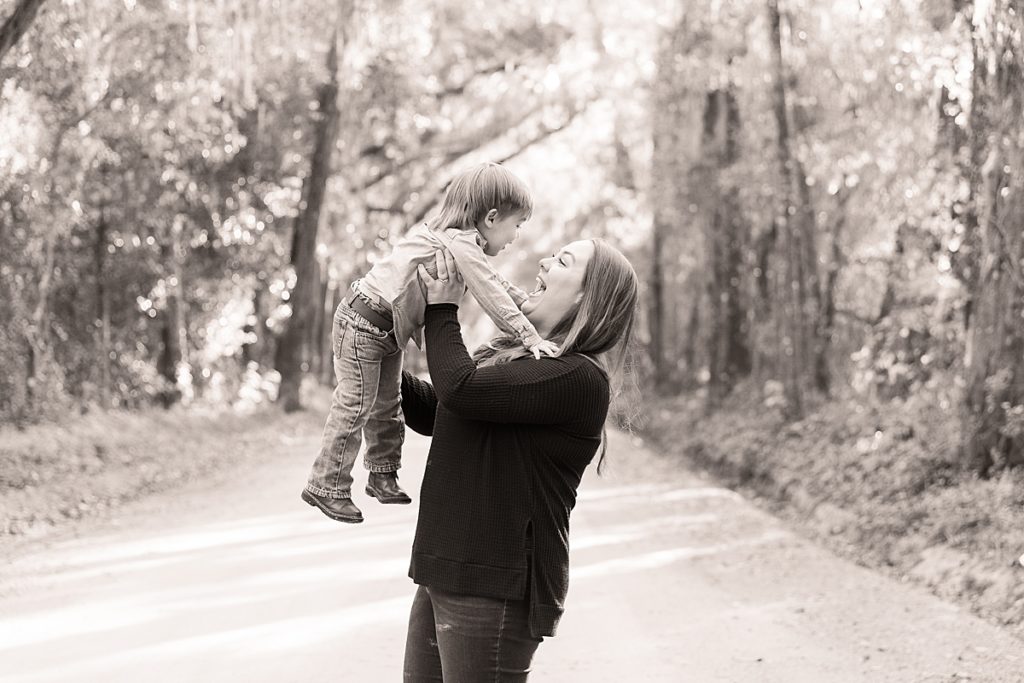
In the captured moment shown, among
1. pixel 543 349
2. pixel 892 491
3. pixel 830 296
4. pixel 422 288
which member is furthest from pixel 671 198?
pixel 543 349

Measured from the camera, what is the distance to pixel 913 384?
1513 cm

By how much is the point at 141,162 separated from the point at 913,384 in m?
13.3

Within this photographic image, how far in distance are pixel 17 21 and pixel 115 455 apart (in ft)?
21.1

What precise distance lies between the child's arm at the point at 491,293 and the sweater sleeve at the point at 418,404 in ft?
1.71

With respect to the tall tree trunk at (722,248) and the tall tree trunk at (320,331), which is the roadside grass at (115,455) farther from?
the tall tree trunk at (722,248)

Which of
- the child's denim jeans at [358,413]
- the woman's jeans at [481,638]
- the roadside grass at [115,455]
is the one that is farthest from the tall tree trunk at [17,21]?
the woman's jeans at [481,638]

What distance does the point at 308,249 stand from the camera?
23062 millimetres

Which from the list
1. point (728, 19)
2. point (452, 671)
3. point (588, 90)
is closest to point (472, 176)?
point (452, 671)

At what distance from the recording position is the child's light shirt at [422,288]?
3.35 meters

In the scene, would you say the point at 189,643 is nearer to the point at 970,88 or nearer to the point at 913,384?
the point at 970,88

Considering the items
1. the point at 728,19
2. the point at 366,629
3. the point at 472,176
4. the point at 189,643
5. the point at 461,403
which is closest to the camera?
the point at 461,403

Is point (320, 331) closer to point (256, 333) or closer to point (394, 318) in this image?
point (256, 333)

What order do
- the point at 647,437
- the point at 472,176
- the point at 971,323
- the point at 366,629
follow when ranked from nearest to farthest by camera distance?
the point at 472,176 → the point at 366,629 → the point at 971,323 → the point at 647,437

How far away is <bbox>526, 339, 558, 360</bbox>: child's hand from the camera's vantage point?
3256 mm
